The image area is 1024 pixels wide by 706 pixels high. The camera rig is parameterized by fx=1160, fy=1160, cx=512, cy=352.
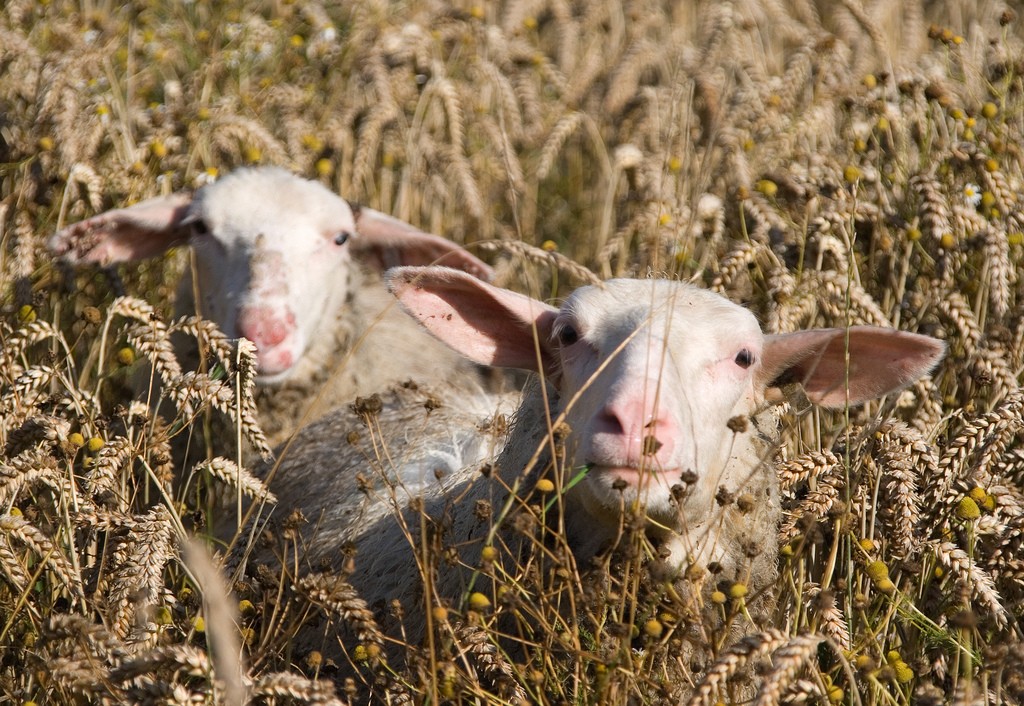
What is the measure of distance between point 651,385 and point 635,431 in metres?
0.16

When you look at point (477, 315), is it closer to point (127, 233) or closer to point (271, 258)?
point (271, 258)

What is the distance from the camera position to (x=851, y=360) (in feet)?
11.7

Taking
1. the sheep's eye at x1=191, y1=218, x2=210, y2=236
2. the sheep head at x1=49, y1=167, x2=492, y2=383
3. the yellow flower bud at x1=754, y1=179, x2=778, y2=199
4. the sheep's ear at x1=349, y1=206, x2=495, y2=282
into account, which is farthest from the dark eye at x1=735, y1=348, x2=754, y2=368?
the sheep's eye at x1=191, y1=218, x2=210, y2=236

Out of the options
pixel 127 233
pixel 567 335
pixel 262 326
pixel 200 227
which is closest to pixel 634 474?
pixel 567 335

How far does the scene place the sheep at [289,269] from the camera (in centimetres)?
486

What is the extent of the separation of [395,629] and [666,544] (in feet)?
2.91

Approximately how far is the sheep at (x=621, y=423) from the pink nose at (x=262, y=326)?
99 cm

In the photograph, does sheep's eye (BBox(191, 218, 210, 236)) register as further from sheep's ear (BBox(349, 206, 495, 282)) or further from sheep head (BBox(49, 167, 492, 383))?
sheep's ear (BBox(349, 206, 495, 282))

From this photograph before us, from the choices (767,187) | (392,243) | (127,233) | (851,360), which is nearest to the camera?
(851,360)

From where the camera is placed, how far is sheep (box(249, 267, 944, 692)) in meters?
2.83

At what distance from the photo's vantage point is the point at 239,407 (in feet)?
10.5

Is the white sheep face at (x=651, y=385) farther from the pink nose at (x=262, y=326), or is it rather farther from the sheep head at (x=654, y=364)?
the pink nose at (x=262, y=326)

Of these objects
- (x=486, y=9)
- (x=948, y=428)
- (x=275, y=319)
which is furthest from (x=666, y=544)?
(x=486, y=9)

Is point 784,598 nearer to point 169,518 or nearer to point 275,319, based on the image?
point 169,518
